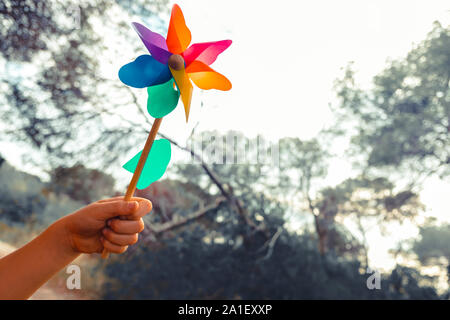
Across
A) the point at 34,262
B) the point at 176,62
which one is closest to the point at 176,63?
the point at 176,62

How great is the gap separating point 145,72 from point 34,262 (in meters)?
0.37

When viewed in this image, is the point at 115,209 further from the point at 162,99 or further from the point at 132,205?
Result: the point at 162,99

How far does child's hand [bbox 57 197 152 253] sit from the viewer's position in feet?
1.66

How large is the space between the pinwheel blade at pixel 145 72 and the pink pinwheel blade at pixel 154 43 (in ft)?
0.04

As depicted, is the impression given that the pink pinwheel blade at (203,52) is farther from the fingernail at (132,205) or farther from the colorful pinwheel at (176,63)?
the fingernail at (132,205)

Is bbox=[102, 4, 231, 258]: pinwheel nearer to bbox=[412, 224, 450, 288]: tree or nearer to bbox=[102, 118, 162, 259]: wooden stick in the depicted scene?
bbox=[102, 118, 162, 259]: wooden stick

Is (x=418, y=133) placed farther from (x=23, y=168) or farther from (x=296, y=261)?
(x=23, y=168)

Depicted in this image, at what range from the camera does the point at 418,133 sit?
2756 mm

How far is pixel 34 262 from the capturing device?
1.77 feet

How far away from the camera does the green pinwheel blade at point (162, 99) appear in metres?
0.54

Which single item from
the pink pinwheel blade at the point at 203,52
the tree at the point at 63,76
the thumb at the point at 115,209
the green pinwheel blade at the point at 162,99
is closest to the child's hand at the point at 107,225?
the thumb at the point at 115,209

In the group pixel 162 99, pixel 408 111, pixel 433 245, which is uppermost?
pixel 408 111

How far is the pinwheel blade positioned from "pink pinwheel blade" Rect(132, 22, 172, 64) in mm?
13

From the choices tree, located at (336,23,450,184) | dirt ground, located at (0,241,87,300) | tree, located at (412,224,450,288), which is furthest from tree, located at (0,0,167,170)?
tree, located at (412,224,450,288)
